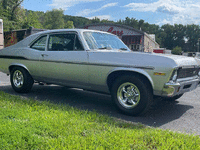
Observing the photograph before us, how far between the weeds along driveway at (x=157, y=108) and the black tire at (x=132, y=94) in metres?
0.18

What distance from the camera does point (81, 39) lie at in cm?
484

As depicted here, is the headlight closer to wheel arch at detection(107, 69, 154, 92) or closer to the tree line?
wheel arch at detection(107, 69, 154, 92)

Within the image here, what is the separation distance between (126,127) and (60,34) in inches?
114

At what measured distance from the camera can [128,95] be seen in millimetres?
4223

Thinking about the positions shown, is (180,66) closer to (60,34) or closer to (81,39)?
(81,39)

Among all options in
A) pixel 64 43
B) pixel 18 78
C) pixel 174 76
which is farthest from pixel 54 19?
pixel 174 76

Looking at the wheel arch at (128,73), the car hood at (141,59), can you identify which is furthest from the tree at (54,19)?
the wheel arch at (128,73)

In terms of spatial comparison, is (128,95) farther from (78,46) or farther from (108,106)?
(78,46)

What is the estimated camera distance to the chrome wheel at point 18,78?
582 cm

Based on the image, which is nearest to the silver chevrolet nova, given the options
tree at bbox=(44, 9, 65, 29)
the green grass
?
the green grass

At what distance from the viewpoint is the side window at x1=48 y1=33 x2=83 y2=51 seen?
492cm

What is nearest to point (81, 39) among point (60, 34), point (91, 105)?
point (60, 34)

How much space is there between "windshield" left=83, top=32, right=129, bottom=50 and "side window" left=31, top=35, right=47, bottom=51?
1.23 meters

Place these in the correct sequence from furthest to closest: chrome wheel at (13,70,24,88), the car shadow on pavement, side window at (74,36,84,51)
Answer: chrome wheel at (13,70,24,88) → side window at (74,36,84,51) → the car shadow on pavement
